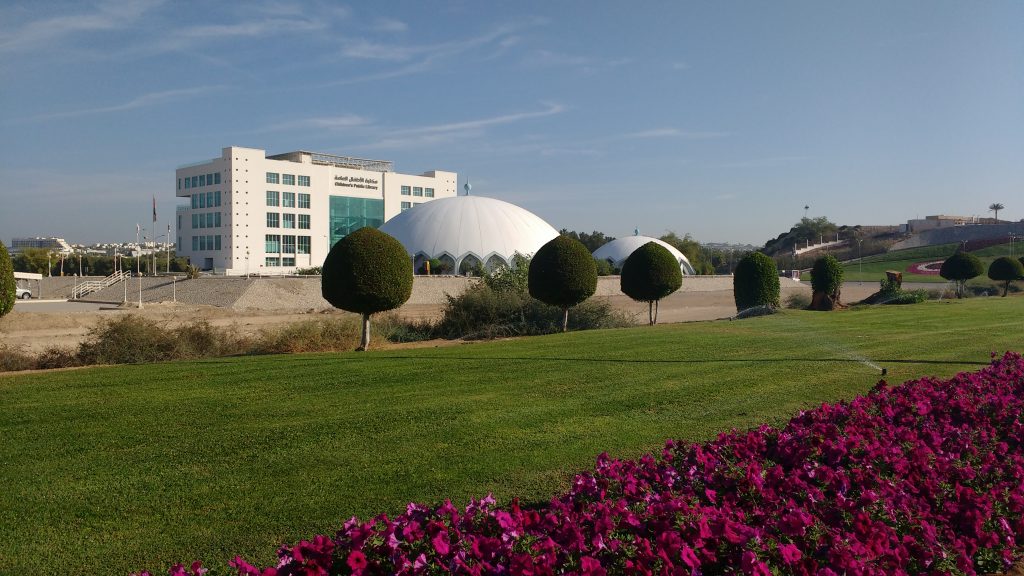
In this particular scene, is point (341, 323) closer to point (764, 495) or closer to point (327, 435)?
point (327, 435)

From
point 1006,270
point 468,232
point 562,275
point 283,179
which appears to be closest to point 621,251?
point 468,232

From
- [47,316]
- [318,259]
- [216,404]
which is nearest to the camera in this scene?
[216,404]

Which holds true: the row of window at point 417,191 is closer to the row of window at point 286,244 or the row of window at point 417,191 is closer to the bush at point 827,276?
the row of window at point 286,244

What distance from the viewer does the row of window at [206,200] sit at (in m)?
78.9

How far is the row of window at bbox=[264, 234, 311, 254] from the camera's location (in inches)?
3137

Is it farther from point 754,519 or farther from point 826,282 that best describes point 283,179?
point 754,519

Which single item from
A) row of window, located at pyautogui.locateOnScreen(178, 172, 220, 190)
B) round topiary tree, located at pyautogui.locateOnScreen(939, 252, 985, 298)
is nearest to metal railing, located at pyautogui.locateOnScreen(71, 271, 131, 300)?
row of window, located at pyautogui.locateOnScreen(178, 172, 220, 190)

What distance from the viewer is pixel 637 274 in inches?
915

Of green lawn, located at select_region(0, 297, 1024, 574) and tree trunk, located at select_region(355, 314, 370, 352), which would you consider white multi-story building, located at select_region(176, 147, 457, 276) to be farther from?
green lawn, located at select_region(0, 297, 1024, 574)

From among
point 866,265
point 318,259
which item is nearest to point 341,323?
point 318,259

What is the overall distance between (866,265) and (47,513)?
3662 inches

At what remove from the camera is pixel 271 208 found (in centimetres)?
7962

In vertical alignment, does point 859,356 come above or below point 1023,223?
below

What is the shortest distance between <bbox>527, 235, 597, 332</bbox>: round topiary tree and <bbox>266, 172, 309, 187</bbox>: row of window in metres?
65.0
